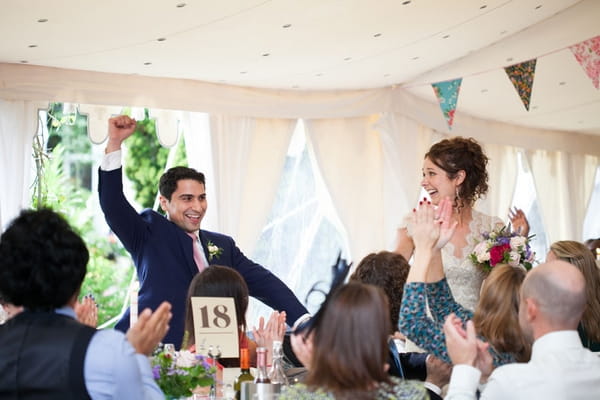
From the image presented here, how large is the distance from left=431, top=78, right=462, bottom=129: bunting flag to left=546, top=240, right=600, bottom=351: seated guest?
8.96 feet

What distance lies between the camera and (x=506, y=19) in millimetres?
5984

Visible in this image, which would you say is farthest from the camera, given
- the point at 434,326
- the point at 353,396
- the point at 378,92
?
the point at 378,92

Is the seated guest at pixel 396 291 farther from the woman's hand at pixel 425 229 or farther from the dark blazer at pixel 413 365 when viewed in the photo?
the woman's hand at pixel 425 229

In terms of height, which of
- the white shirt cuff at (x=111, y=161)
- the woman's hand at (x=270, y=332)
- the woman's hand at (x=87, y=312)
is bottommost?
the woman's hand at (x=270, y=332)

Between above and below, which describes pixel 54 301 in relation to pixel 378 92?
below

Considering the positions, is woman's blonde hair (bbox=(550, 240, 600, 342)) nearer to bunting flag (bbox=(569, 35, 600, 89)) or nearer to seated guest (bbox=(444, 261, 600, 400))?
seated guest (bbox=(444, 261, 600, 400))

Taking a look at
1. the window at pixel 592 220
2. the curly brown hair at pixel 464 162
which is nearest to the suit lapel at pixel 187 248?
the curly brown hair at pixel 464 162

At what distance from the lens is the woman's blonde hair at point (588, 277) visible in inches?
147

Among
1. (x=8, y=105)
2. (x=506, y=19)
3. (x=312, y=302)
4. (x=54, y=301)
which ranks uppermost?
(x=506, y=19)

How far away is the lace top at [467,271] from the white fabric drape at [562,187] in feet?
15.7

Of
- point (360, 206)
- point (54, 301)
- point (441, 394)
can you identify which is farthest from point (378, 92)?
point (54, 301)

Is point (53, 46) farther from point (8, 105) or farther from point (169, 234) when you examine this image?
point (169, 234)

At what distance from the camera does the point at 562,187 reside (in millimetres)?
9328

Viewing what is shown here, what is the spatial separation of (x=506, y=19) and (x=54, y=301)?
4.51 metres
